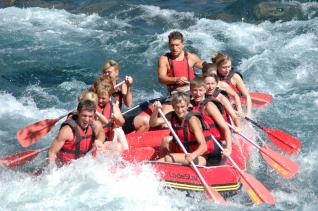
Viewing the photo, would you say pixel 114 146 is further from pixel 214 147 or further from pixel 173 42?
pixel 173 42

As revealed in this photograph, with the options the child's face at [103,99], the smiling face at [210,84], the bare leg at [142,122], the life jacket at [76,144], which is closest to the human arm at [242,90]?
the smiling face at [210,84]

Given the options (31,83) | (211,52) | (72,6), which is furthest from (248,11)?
(31,83)

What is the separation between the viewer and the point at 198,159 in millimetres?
7582

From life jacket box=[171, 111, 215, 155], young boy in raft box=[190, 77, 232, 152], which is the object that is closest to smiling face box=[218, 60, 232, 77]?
young boy in raft box=[190, 77, 232, 152]

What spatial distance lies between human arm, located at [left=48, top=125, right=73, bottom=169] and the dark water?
212 mm

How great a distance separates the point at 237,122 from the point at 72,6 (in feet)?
33.3

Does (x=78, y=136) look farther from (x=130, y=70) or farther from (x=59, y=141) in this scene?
(x=130, y=70)

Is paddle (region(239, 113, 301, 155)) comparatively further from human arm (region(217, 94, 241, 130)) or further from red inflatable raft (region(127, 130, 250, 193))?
red inflatable raft (region(127, 130, 250, 193))

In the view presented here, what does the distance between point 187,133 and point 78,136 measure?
128 cm

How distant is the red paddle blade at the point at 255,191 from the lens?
24.8 ft

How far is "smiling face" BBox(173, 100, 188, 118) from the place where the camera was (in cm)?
726

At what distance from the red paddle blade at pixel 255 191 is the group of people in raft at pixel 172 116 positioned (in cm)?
40

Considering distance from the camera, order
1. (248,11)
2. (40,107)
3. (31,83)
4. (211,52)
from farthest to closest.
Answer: (248,11), (211,52), (31,83), (40,107)

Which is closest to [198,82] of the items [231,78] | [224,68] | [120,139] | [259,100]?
[120,139]
